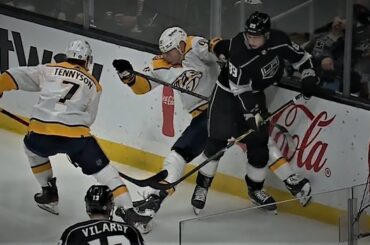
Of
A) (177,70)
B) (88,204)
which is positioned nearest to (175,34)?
(177,70)

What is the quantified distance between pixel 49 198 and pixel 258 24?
3.89 feet

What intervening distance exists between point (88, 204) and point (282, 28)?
1.83 metres

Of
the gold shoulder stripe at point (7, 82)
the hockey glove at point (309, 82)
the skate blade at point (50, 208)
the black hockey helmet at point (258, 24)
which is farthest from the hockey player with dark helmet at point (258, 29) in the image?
the skate blade at point (50, 208)

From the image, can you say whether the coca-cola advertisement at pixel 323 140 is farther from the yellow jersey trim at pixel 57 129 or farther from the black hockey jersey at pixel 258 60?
the yellow jersey trim at pixel 57 129

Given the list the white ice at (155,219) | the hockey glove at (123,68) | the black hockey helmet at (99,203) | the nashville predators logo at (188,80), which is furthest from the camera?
the nashville predators logo at (188,80)

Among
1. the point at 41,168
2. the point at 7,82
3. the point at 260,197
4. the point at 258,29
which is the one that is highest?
the point at 258,29

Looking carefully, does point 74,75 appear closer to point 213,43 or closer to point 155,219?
point 213,43

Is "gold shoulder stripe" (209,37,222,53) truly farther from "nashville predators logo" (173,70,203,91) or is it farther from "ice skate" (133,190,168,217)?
"ice skate" (133,190,168,217)

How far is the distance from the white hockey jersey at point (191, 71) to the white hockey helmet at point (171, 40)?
0.05m

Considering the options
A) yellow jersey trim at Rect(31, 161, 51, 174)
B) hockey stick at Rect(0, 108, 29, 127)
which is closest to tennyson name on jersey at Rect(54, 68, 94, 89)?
yellow jersey trim at Rect(31, 161, 51, 174)

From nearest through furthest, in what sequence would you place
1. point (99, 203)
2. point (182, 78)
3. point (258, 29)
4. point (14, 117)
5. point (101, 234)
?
point (101, 234) < point (99, 203) < point (258, 29) < point (182, 78) < point (14, 117)

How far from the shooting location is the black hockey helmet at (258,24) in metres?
4.59

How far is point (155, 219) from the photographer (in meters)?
4.88

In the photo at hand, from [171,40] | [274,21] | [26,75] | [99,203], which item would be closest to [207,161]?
[171,40]
